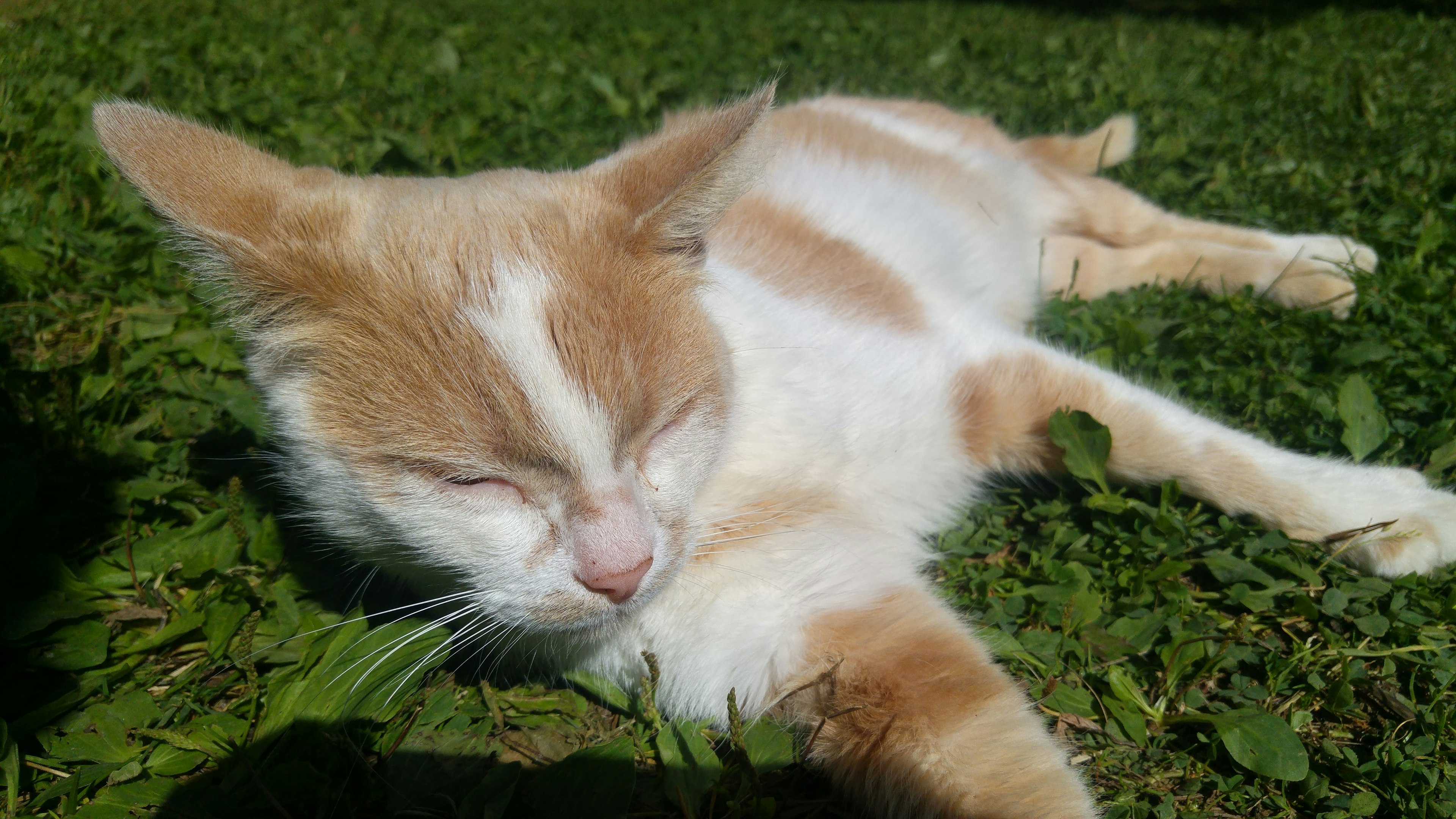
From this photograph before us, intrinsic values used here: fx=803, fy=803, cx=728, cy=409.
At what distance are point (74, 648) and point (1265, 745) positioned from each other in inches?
93.6

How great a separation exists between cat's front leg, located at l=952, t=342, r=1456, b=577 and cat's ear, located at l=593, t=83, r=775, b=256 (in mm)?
938

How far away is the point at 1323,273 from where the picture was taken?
258 cm

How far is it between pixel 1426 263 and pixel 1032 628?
6.40 feet

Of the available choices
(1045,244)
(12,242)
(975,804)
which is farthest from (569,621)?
(12,242)

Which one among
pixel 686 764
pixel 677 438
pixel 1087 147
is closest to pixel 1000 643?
pixel 686 764

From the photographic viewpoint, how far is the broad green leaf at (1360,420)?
1951 mm

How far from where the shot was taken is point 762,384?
179cm

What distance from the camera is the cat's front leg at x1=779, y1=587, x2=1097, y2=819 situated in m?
1.42

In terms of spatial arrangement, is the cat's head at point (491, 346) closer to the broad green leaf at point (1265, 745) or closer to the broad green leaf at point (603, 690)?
the broad green leaf at point (603, 690)

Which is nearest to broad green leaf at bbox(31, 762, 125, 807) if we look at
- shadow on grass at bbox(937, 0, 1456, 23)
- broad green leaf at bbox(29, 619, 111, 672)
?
broad green leaf at bbox(29, 619, 111, 672)

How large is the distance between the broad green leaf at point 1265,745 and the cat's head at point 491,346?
1021 millimetres

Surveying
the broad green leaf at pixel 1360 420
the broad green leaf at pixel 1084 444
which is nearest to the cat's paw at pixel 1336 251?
the broad green leaf at pixel 1360 420

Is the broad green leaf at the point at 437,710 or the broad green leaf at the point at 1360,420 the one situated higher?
the broad green leaf at the point at 1360,420

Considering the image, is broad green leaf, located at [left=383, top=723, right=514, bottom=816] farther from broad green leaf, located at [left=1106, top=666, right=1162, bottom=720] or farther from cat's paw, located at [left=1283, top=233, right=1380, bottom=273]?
cat's paw, located at [left=1283, top=233, right=1380, bottom=273]
